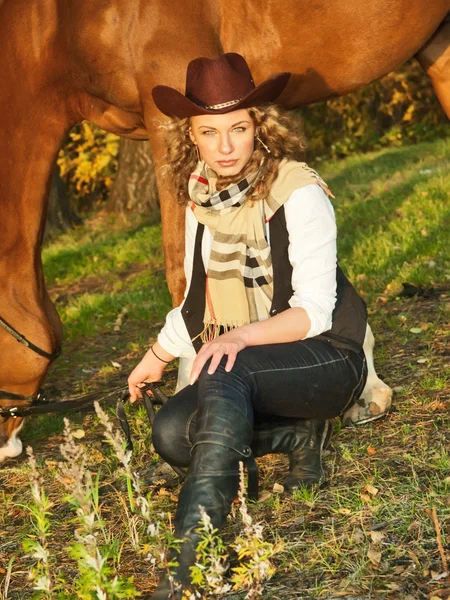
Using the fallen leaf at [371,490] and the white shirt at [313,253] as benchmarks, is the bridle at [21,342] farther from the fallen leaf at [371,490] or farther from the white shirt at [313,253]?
the fallen leaf at [371,490]

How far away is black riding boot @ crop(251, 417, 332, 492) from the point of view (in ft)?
10.0

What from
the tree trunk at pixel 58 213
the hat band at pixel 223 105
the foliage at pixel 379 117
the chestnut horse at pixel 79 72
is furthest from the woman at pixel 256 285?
the foliage at pixel 379 117

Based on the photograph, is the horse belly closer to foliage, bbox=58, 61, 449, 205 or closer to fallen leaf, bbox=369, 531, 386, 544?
fallen leaf, bbox=369, 531, 386, 544

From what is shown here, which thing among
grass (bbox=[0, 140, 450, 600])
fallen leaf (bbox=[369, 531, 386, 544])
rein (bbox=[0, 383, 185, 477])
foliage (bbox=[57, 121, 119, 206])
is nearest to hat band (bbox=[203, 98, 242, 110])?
rein (bbox=[0, 383, 185, 477])

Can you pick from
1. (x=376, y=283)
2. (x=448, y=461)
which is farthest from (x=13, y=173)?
(x=376, y=283)

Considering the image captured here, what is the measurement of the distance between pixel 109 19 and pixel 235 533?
7.05ft

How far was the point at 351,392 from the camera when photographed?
3039 mm

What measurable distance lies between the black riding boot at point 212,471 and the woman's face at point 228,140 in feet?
2.60

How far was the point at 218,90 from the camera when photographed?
2.90 meters

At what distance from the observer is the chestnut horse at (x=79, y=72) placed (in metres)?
3.77

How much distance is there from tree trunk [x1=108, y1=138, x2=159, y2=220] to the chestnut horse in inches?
229

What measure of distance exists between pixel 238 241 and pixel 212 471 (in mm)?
844

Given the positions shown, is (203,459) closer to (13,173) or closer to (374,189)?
(13,173)

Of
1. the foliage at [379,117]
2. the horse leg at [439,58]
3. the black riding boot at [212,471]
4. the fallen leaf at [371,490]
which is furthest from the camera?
the foliage at [379,117]
